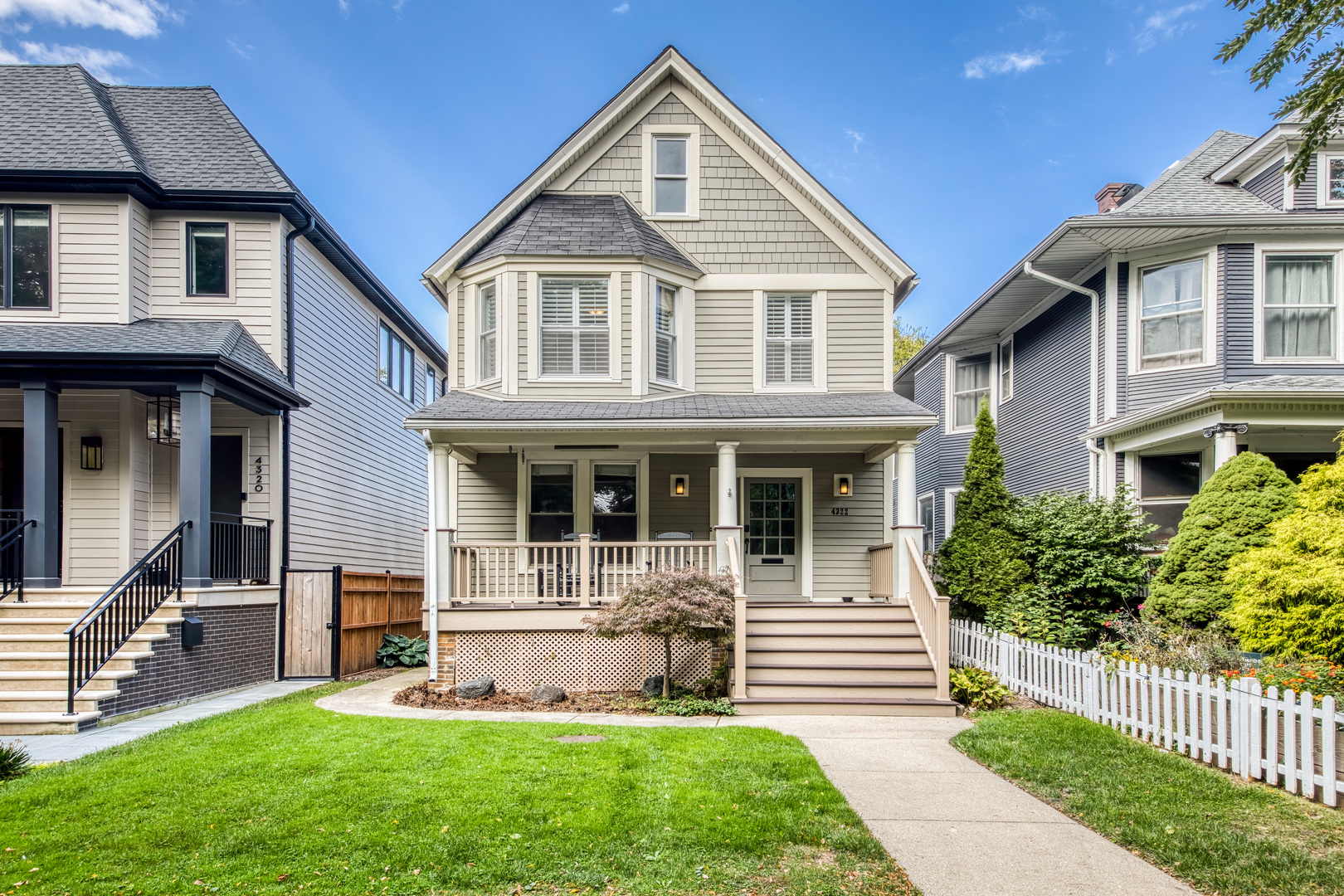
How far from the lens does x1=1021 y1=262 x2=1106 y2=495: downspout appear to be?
13852 mm

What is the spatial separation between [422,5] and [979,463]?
77.4 feet

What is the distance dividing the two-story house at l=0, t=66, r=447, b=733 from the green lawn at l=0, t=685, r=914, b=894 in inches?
142

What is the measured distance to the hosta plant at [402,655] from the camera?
14.4 m

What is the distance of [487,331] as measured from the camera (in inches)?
523

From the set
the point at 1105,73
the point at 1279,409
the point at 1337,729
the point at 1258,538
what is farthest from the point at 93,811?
the point at 1105,73

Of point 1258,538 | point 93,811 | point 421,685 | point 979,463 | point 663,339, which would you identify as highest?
point 663,339

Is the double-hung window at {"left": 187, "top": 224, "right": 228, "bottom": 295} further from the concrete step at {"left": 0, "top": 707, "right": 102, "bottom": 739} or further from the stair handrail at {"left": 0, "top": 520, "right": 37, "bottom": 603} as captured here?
the concrete step at {"left": 0, "top": 707, "right": 102, "bottom": 739}

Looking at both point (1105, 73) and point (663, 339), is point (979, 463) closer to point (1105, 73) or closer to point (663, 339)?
point (663, 339)

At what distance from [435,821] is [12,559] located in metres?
10.4

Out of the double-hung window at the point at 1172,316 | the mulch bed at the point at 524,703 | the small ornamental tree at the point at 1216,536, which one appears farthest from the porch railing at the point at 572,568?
the double-hung window at the point at 1172,316

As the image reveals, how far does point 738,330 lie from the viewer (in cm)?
1348

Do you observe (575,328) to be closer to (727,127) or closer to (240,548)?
(727,127)

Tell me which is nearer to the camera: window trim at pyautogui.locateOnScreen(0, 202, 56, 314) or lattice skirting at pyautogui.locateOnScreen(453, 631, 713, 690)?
lattice skirting at pyautogui.locateOnScreen(453, 631, 713, 690)

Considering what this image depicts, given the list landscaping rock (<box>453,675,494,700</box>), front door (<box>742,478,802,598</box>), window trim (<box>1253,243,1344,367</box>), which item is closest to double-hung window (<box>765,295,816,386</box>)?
front door (<box>742,478,802,598</box>)
